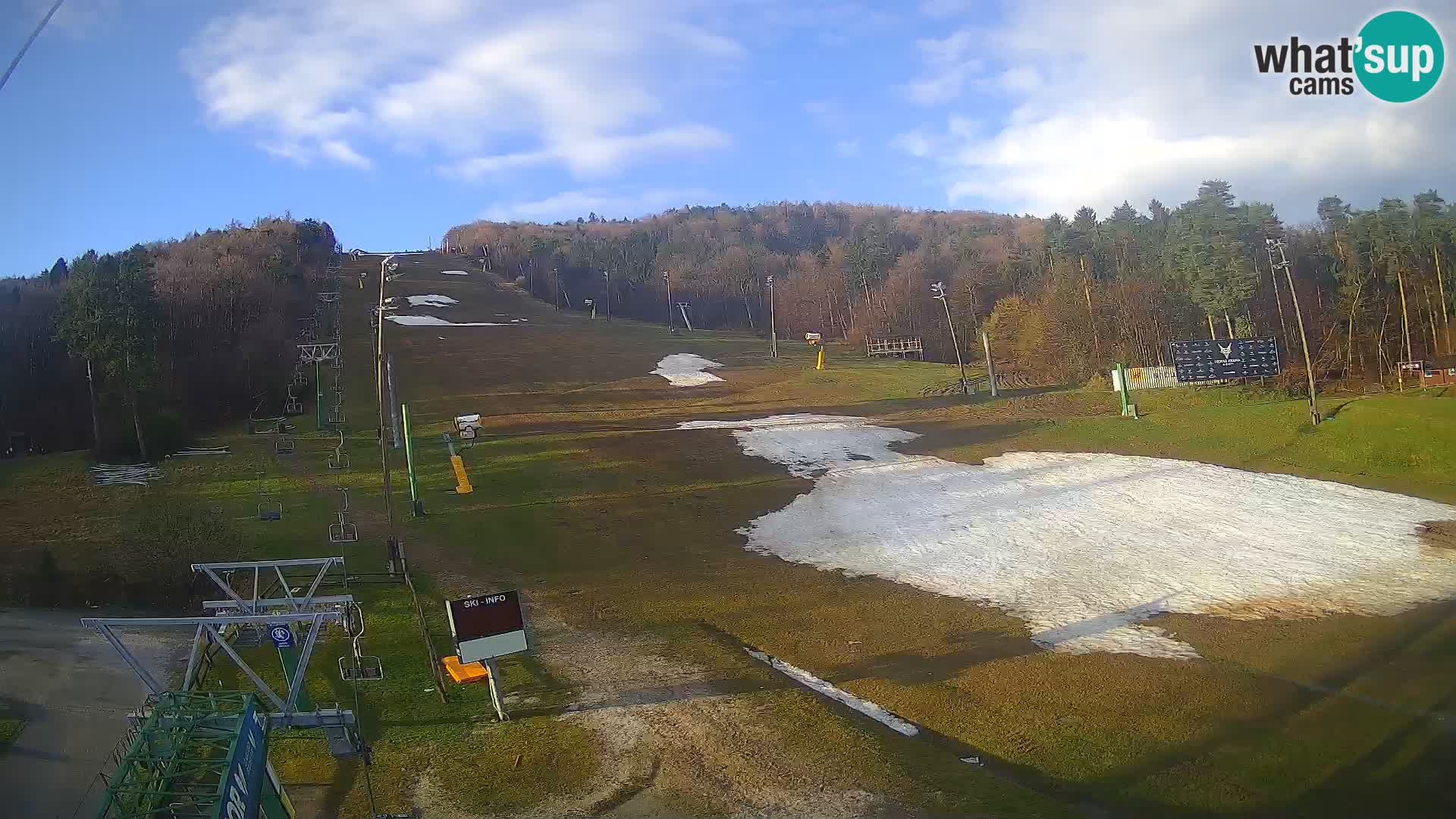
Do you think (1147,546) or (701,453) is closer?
(1147,546)

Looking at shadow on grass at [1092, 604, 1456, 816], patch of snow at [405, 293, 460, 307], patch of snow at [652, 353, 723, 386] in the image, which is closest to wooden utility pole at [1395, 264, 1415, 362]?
patch of snow at [652, 353, 723, 386]

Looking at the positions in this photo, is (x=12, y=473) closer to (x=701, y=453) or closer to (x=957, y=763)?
(x=701, y=453)

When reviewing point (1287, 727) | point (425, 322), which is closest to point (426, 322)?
point (425, 322)

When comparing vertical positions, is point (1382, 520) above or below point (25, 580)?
below

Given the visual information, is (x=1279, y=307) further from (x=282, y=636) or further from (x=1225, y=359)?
(x=282, y=636)

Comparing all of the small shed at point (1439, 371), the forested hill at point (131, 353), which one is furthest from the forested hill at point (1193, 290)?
the forested hill at point (131, 353)

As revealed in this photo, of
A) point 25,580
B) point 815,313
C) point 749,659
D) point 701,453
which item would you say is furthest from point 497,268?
point 749,659

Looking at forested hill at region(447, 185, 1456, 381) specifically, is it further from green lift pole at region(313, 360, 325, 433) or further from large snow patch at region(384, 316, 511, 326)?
green lift pole at region(313, 360, 325, 433)

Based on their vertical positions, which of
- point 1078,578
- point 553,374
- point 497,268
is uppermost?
point 497,268
